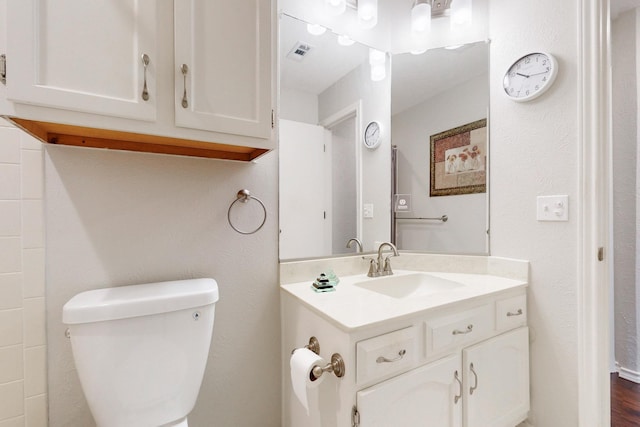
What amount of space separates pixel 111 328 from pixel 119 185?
1.57 ft

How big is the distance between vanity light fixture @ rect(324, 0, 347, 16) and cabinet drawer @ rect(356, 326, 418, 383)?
1.54 m

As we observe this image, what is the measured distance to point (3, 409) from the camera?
0.86 meters

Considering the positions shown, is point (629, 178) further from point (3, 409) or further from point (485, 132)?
point (3, 409)

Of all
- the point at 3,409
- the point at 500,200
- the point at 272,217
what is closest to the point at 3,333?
the point at 3,409

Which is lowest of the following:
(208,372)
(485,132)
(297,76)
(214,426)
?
(214,426)

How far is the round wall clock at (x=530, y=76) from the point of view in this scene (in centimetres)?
128

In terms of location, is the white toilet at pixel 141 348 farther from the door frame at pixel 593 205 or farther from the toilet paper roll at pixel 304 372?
the door frame at pixel 593 205

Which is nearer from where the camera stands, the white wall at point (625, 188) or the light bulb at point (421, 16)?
the light bulb at point (421, 16)

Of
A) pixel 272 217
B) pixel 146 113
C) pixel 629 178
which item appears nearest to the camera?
pixel 146 113

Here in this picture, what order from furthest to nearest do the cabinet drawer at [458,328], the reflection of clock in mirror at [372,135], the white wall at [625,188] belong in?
→ the white wall at [625,188] → the reflection of clock in mirror at [372,135] → the cabinet drawer at [458,328]

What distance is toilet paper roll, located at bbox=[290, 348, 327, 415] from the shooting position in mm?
839

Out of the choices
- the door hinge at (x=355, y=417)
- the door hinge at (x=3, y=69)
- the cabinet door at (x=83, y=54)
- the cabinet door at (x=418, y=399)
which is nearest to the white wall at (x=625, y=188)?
the cabinet door at (x=418, y=399)

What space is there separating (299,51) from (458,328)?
143 cm

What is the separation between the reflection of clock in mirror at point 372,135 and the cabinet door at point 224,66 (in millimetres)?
822
